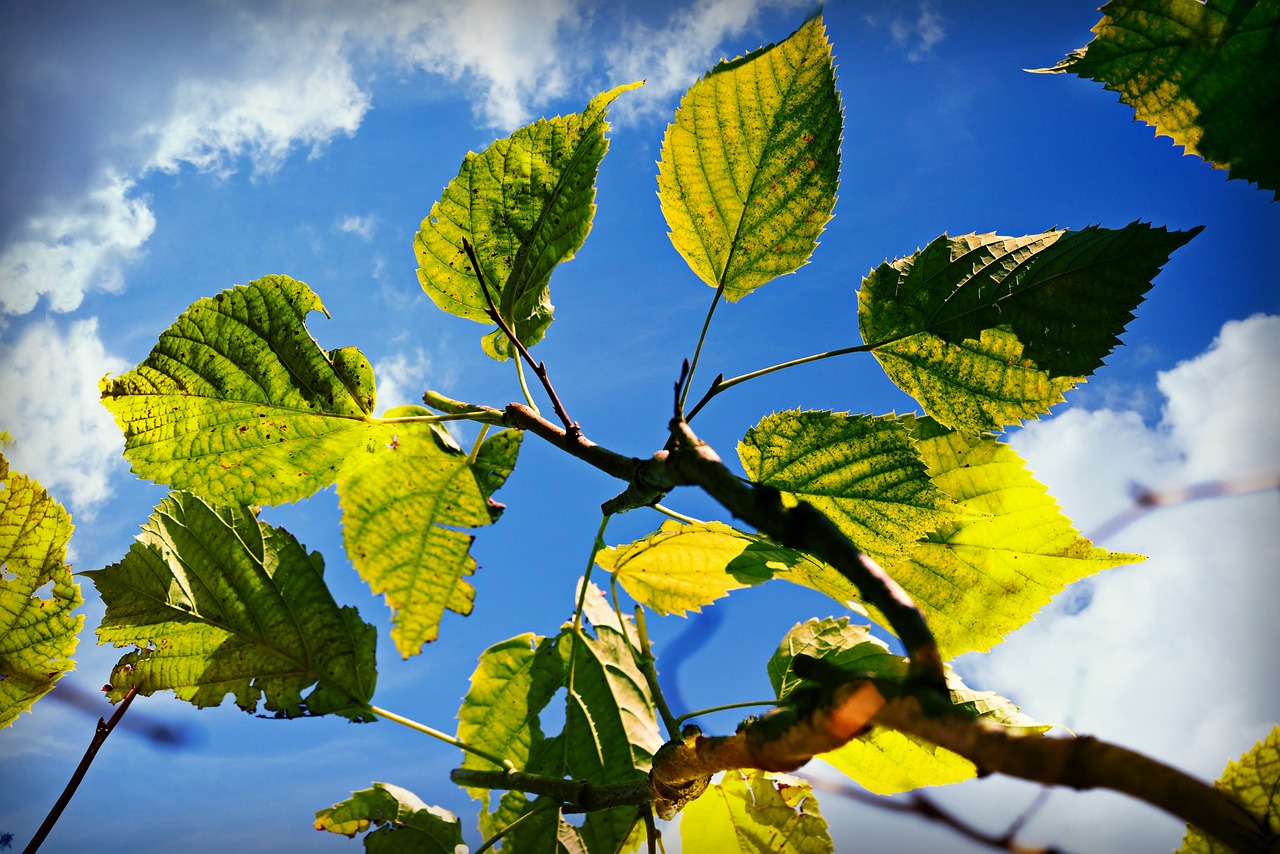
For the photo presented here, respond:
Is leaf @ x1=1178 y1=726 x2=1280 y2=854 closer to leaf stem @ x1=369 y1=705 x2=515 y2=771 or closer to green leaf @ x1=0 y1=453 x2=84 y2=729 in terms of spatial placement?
leaf stem @ x1=369 y1=705 x2=515 y2=771

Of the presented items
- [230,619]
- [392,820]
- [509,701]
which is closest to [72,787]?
[230,619]

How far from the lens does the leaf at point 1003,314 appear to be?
724mm

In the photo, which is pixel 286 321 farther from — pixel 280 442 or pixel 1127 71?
pixel 1127 71

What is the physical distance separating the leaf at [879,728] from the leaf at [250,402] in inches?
23.3

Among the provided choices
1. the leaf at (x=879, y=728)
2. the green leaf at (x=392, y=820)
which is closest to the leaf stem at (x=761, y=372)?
the leaf at (x=879, y=728)

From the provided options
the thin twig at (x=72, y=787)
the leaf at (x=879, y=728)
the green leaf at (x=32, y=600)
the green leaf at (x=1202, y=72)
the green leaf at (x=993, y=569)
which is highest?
the green leaf at (x=1202, y=72)

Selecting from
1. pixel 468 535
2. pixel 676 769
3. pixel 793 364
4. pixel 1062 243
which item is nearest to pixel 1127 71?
pixel 1062 243

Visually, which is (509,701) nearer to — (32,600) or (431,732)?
(431,732)

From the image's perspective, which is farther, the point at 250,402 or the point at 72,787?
the point at 250,402

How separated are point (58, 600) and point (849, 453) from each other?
2.94 feet

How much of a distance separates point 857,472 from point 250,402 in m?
0.68

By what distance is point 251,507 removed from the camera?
3.03 ft

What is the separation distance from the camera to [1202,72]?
0.64m

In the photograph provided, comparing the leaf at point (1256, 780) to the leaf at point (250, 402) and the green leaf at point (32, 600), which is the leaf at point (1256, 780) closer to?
the leaf at point (250, 402)
